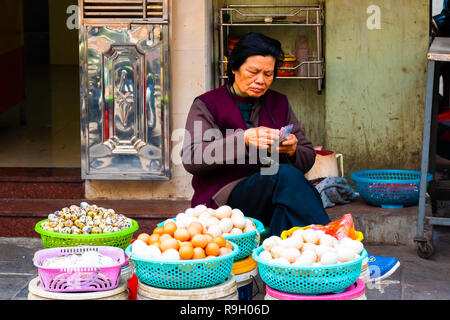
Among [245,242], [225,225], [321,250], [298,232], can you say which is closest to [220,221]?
Result: [225,225]

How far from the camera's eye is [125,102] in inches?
229

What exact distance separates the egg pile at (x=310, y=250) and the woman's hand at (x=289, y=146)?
77cm

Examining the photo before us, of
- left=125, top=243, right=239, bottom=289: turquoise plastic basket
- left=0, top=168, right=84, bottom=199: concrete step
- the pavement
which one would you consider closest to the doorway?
Result: left=0, top=168, right=84, bottom=199: concrete step

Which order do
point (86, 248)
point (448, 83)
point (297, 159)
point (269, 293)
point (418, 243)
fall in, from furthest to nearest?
point (448, 83) < point (418, 243) < point (297, 159) < point (86, 248) < point (269, 293)

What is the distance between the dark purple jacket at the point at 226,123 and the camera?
436 cm

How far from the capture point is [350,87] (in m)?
6.25

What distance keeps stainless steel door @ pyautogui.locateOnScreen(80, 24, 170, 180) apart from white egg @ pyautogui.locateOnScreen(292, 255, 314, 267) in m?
2.79

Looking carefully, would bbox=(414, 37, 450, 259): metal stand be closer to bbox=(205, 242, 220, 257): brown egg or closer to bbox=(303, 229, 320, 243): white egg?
bbox=(303, 229, 320, 243): white egg

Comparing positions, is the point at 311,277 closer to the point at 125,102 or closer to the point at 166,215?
the point at 166,215

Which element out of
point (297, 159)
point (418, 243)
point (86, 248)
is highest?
point (297, 159)

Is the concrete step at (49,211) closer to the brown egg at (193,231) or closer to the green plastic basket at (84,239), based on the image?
the green plastic basket at (84,239)
